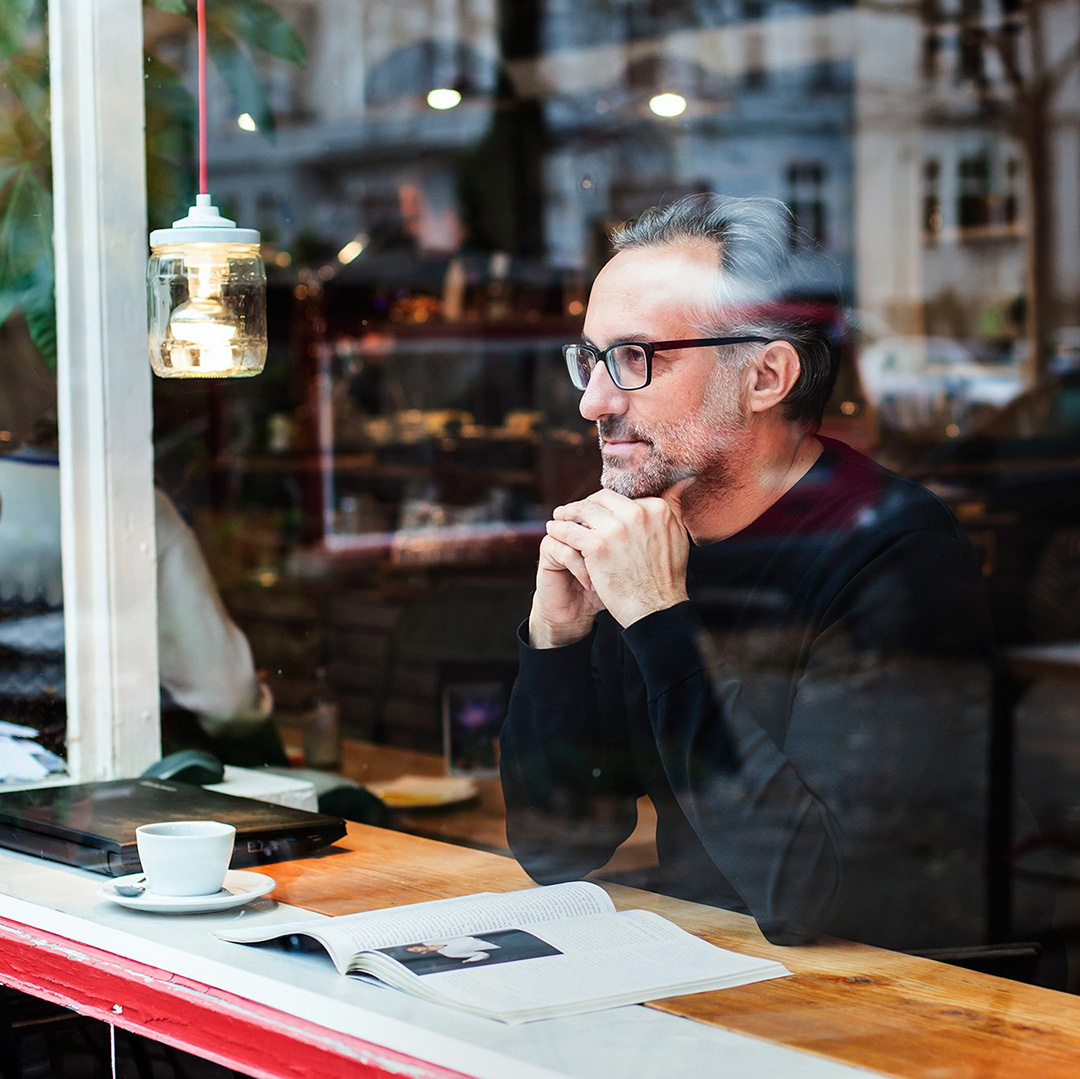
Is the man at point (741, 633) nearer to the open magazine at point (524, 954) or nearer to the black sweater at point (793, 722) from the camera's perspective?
the black sweater at point (793, 722)

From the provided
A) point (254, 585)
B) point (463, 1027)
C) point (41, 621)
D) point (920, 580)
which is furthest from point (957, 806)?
point (254, 585)

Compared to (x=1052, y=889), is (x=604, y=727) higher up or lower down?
higher up

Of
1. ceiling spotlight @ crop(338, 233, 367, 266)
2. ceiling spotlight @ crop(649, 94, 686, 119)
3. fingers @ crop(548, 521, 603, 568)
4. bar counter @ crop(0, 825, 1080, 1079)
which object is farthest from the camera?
ceiling spotlight @ crop(649, 94, 686, 119)

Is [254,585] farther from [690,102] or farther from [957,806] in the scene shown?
[690,102]

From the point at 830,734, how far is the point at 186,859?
0.61m

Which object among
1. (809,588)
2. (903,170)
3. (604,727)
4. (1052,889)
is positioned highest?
(903,170)

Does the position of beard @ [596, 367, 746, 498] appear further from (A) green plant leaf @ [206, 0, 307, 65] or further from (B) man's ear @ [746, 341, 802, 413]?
(A) green plant leaf @ [206, 0, 307, 65]

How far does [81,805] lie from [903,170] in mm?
10146

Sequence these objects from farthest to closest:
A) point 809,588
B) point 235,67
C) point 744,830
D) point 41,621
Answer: point 235,67 → point 41,621 → point 809,588 → point 744,830

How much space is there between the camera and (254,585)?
15.6ft

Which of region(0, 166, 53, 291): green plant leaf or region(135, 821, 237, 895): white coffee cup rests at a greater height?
region(0, 166, 53, 291): green plant leaf

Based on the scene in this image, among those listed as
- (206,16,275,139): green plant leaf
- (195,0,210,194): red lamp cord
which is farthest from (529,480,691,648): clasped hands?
(206,16,275,139): green plant leaf

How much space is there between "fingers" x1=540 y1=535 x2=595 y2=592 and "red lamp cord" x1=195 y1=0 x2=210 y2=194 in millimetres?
610

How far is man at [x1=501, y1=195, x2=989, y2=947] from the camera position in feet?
4.70
